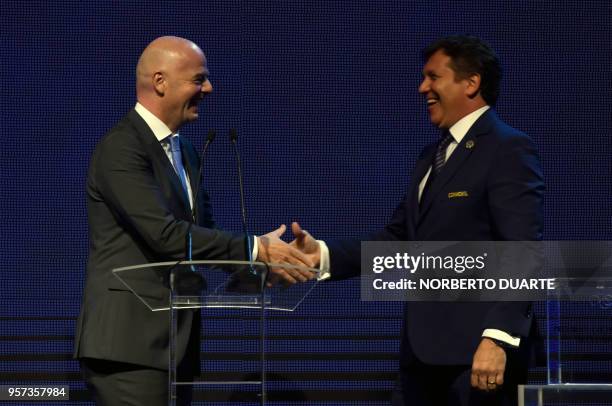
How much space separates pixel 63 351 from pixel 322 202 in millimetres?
1346

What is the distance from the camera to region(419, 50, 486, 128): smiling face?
350 centimetres

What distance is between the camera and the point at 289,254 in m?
3.44

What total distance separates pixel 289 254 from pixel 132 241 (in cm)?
46

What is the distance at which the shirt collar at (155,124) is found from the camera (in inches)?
138

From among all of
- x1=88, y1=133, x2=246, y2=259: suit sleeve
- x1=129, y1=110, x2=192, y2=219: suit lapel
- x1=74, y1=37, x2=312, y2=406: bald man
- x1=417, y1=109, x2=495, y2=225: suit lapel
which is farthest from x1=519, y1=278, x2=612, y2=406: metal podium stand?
x1=129, y1=110, x2=192, y2=219: suit lapel

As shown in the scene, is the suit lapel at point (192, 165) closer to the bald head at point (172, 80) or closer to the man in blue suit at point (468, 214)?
the bald head at point (172, 80)

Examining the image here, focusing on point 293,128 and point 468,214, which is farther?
point 293,128

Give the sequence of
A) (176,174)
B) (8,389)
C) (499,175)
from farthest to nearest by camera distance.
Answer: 1. (8,389)
2. (176,174)
3. (499,175)

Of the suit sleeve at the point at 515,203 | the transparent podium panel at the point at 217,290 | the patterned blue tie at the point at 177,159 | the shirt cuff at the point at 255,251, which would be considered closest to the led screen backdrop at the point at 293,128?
the patterned blue tie at the point at 177,159

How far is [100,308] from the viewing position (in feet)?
10.8

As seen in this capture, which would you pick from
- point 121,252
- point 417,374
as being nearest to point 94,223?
point 121,252

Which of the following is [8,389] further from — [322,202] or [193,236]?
[193,236]

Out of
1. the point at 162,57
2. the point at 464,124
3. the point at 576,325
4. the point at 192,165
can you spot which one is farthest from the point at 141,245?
the point at 576,325

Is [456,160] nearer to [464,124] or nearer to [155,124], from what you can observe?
[464,124]
